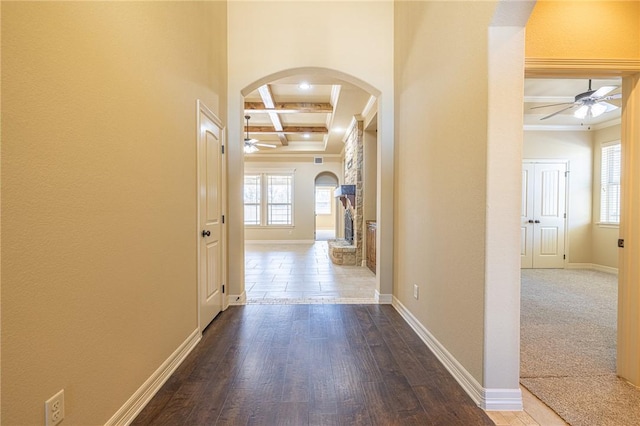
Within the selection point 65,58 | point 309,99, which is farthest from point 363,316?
point 309,99

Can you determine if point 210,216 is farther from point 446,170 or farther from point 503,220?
point 503,220

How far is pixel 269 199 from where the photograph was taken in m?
10.1

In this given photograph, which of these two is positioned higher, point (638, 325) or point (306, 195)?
point (306, 195)

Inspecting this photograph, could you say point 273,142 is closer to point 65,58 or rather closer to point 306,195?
point 306,195

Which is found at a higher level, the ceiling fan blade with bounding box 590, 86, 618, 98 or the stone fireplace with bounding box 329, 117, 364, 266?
the ceiling fan blade with bounding box 590, 86, 618, 98

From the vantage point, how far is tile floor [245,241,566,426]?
63.9 inches

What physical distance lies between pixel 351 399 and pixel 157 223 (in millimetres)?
1688

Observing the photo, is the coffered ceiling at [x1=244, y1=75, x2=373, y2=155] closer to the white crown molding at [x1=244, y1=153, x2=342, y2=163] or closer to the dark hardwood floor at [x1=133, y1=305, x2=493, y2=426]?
the white crown molding at [x1=244, y1=153, x2=342, y2=163]

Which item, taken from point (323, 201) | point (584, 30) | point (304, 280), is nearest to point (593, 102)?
point (584, 30)

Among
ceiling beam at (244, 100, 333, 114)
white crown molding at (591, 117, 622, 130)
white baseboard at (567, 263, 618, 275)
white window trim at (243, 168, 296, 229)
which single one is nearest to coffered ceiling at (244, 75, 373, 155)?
ceiling beam at (244, 100, 333, 114)

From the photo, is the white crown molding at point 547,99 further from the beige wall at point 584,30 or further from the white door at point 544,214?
the beige wall at point 584,30

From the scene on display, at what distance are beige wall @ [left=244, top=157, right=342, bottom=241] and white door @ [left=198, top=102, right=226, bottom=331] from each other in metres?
6.74

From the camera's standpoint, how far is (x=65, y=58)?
118cm

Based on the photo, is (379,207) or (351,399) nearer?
(351,399)
